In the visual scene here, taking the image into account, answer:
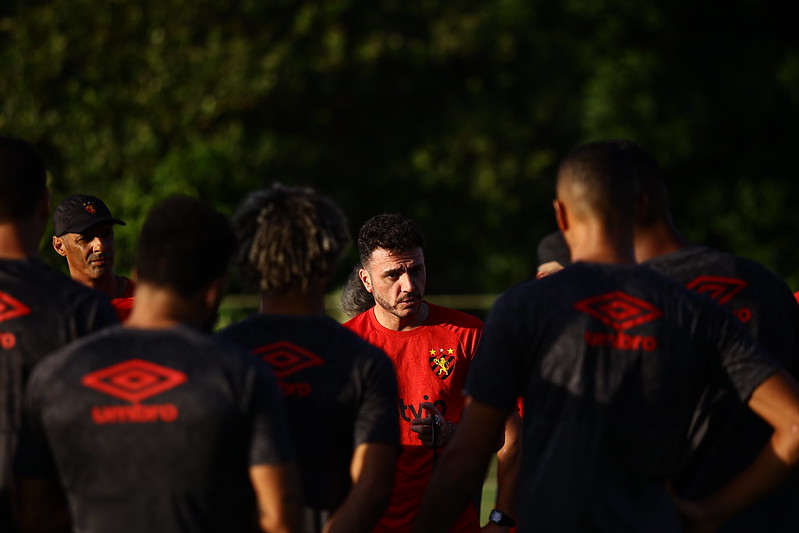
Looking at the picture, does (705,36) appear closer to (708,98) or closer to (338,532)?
(708,98)

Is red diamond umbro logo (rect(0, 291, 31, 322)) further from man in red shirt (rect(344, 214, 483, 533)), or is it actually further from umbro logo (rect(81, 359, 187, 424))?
man in red shirt (rect(344, 214, 483, 533))

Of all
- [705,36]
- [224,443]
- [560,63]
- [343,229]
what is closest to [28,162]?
[343,229]

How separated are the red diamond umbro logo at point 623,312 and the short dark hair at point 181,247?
1309mm

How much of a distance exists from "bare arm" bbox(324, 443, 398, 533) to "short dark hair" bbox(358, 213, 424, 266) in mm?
2766

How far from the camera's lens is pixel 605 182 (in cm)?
449

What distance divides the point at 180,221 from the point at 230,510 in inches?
36.7

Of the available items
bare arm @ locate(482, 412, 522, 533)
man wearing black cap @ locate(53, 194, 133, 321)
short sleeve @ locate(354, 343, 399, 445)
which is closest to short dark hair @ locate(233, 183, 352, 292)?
short sleeve @ locate(354, 343, 399, 445)

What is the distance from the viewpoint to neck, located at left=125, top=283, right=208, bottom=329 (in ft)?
13.0

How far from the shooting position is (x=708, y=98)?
3384 cm

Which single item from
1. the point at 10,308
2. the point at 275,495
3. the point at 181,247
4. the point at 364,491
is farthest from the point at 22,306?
the point at 364,491

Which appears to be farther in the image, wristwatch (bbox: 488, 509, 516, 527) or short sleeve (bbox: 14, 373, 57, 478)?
wristwatch (bbox: 488, 509, 516, 527)

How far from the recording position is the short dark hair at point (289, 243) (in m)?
4.45

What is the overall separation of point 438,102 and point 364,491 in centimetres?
2906

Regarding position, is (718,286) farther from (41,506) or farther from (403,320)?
(41,506)
